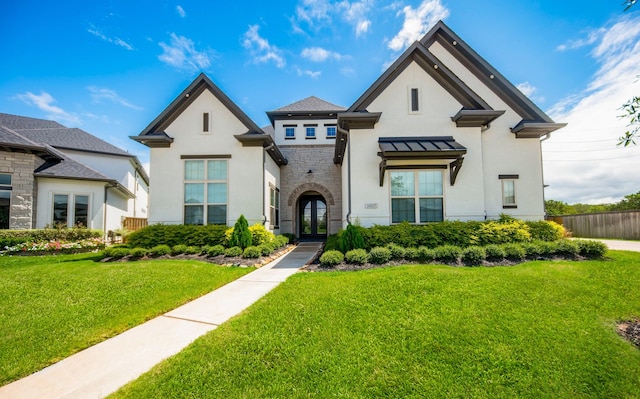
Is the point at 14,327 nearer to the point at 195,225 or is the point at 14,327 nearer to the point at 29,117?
the point at 195,225

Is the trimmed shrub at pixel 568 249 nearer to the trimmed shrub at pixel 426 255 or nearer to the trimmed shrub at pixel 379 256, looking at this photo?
the trimmed shrub at pixel 426 255

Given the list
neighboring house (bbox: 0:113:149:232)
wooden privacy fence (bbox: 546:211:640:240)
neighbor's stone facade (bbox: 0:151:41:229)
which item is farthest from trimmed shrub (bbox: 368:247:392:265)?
neighbor's stone facade (bbox: 0:151:41:229)

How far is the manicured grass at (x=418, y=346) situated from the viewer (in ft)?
9.31

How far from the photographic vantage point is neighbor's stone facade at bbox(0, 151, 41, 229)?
12.0 m

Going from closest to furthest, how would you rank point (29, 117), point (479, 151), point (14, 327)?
point (14, 327), point (479, 151), point (29, 117)

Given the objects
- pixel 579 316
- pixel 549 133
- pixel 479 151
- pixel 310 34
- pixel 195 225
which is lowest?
pixel 579 316

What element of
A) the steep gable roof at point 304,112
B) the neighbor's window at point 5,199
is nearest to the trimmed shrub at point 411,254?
the steep gable roof at point 304,112

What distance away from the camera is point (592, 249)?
7.77m

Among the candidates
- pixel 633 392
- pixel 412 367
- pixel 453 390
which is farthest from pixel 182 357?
pixel 633 392

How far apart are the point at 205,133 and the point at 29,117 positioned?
20082mm

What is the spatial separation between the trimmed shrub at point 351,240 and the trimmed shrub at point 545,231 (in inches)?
225

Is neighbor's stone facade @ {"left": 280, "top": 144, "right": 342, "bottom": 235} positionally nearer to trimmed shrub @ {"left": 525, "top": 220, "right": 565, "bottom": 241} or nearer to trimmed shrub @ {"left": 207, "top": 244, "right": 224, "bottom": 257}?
trimmed shrub @ {"left": 207, "top": 244, "right": 224, "bottom": 257}

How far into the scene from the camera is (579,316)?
4223 mm

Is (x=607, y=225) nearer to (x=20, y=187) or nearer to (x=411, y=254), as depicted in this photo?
(x=411, y=254)
